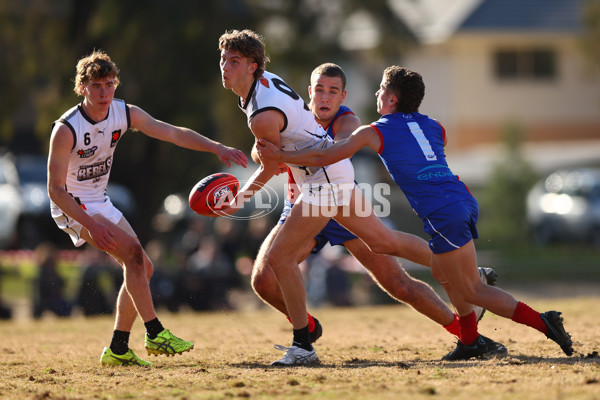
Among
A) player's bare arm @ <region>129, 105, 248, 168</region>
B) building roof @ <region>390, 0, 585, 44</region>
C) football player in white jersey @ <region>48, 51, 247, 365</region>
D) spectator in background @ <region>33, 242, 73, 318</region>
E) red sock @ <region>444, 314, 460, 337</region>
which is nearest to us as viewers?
football player in white jersey @ <region>48, 51, 247, 365</region>

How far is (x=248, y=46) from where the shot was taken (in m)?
6.84

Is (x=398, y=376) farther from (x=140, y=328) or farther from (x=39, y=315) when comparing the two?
(x=39, y=315)

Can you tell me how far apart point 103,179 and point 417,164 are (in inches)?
101

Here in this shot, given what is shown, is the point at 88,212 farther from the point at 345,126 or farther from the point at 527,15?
the point at 527,15

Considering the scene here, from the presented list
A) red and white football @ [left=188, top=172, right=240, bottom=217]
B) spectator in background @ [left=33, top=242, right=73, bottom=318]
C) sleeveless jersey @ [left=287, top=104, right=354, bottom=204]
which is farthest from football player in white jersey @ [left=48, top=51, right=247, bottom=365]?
spectator in background @ [left=33, top=242, right=73, bottom=318]

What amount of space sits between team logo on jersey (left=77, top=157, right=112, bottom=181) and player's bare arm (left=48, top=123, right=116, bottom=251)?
0.79 ft

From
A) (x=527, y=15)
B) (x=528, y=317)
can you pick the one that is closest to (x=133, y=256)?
(x=528, y=317)

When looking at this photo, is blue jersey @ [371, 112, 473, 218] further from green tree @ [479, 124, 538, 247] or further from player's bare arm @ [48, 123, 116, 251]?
green tree @ [479, 124, 538, 247]

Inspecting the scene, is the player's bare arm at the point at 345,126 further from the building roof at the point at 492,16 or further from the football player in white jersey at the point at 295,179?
the building roof at the point at 492,16

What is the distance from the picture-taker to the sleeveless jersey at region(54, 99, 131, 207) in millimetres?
7145

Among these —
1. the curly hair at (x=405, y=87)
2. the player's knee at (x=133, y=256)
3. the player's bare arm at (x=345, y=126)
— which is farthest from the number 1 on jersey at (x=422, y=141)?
the player's knee at (x=133, y=256)

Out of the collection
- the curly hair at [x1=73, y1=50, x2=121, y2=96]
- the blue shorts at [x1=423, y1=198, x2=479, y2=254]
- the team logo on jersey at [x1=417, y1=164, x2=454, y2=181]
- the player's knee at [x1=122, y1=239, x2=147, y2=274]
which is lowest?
the player's knee at [x1=122, y1=239, x2=147, y2=274]

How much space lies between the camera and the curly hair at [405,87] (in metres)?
6.93

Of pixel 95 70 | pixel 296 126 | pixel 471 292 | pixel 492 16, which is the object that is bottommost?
pixel 471 292
